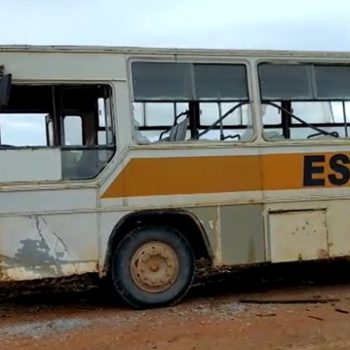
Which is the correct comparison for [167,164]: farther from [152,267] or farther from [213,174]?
[152,267]

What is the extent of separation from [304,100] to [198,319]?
2.99 metres

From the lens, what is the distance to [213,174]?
8.34 metres

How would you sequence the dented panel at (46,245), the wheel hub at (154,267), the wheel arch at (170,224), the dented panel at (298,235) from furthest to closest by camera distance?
the dented panel at (298,235), the wheel hub at (154,267), the wheel arch at (170,224), the dented panel at (46,245)

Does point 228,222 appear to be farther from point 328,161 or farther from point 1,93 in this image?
point 1,93

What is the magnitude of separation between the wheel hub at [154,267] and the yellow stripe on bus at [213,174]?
63cm

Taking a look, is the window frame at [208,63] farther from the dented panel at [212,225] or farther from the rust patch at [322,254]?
the rust patch at [322,254]

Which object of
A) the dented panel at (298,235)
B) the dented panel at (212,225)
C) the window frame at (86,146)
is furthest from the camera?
the dented panel at (298,235)

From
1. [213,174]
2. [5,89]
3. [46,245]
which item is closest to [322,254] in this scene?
[213,174]

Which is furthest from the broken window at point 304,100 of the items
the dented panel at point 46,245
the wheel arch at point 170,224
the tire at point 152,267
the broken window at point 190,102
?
the dented panel at point 46,245

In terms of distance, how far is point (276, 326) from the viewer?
7.21m

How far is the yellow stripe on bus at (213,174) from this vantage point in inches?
318

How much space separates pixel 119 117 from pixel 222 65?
4.54ft

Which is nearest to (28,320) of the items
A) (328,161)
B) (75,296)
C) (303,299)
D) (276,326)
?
(75,296)

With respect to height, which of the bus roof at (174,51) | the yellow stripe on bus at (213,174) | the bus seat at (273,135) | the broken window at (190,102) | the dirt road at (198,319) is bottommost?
the dirt road at (198,319)
